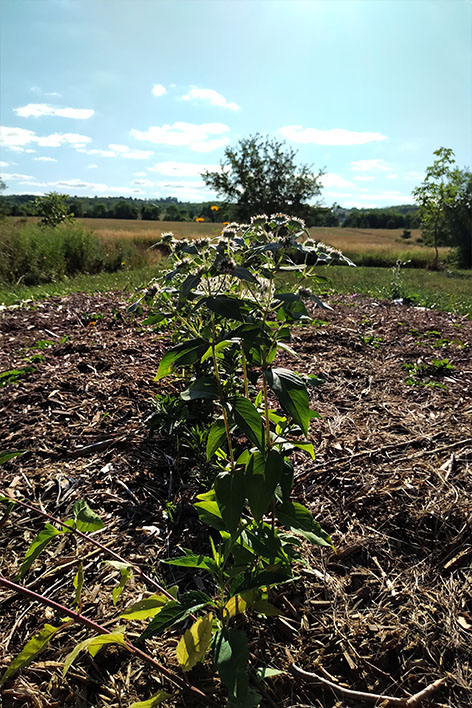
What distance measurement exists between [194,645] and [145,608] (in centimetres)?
18

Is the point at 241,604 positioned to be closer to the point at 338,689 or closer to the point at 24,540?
the point at 338,689

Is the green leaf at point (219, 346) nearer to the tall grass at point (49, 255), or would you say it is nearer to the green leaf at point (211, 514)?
the green leaf at point (211, 514)

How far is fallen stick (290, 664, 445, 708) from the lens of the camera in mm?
1030

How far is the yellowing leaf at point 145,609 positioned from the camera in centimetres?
105

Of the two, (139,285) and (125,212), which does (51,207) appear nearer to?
(139,285)

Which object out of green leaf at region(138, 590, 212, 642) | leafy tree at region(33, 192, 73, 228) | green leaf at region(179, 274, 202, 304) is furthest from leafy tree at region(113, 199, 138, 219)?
green leaf at region(138, 590, 212, 642)

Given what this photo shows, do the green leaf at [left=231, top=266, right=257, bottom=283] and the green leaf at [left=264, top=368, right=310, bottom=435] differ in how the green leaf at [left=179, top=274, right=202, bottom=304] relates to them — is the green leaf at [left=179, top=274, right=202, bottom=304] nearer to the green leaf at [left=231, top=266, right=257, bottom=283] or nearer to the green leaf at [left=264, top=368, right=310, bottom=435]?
the green leaf at [left=231, top=266, right=257, bottom=283]

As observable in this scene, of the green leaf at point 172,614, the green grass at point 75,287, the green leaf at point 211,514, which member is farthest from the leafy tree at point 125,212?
the green leaf at point 172,614

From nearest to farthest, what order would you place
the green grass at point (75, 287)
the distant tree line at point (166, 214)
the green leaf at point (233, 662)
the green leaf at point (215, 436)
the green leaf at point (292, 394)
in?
the green leaf at point (233, 662)
the green leaf at point (292, 394)
the green leaf at point (215, 436)
the green grass at point (75, 287)
the distant tree line at point (166, 214)

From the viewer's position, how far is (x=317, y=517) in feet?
5.34

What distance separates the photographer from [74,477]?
1866 millimetres

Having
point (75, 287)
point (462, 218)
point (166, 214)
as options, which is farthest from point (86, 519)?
point (166, 214)

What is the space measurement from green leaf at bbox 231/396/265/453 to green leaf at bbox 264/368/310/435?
85 millimetres

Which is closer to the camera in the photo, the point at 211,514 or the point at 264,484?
the point at 264,484
